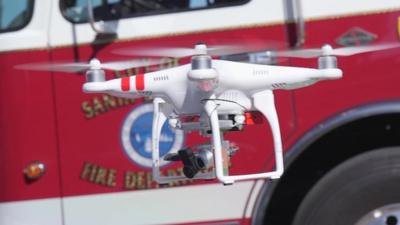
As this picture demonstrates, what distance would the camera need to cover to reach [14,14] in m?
3.48

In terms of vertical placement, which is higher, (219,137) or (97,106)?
(97,106)

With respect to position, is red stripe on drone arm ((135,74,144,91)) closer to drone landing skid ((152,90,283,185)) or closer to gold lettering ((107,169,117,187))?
drone landing skid ((152,90,283,185))

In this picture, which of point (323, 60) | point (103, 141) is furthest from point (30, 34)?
point (323, 60)

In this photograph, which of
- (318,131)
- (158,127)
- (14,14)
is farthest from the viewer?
(14,14)

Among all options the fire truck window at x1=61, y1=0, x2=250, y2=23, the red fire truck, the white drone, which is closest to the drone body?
the white drone

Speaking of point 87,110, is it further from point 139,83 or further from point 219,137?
point 219,137

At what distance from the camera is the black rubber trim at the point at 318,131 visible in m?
3.31

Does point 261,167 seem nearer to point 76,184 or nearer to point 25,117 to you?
point 76,184

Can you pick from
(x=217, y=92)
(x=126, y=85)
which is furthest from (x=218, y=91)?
(x=126, y=85)

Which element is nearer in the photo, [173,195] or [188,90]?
[188,90]

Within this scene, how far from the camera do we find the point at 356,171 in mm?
3412

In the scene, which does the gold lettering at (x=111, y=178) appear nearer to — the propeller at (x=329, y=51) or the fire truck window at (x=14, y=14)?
the fire truck window at (x=14, y=14)

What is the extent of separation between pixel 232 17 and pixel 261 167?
27.9 inches

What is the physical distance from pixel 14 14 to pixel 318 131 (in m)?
1.55
